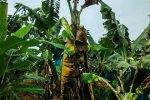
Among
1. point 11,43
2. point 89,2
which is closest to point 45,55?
point 89,2

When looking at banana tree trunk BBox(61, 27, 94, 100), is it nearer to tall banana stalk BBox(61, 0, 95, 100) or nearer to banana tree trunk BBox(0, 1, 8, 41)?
tall banana stalk BBox(61, 0, 95, 100)

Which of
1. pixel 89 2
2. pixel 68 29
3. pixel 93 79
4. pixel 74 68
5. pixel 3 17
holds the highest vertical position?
pixel 89 2

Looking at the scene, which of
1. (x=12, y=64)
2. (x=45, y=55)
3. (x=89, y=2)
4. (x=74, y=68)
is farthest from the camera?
(x=45, y=55)

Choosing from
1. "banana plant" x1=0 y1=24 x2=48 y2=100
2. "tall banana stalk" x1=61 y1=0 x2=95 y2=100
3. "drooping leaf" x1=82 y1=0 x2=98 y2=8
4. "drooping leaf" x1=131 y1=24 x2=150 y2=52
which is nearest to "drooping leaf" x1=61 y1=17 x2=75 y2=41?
"tall banana stalk" x1=61 y1=0 x2=95 y2=100

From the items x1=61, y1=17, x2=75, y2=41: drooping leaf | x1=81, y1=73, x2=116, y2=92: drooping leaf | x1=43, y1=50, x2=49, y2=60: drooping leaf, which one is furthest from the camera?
x1=43, y1=50, x2=49, y2=60: drooping leaf

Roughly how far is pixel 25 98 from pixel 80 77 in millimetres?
1275

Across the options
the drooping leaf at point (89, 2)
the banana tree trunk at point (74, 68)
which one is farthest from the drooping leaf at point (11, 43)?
the drooping leaf at point (89, 2)

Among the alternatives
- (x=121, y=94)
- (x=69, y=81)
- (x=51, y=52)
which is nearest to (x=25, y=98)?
(x=69, y=81)

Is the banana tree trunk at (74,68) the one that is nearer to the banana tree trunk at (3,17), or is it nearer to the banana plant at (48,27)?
the banana plant at (48,27)

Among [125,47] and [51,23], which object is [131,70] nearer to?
[125,47]

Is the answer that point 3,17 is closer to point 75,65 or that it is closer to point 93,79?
point 75,65

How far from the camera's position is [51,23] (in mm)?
8781

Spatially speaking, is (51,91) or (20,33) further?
(51,91)

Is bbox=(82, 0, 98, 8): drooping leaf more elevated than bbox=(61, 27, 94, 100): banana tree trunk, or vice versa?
bbox=(82, 0, 98, 8): drooping leaf
